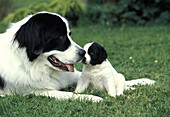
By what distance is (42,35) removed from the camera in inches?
124

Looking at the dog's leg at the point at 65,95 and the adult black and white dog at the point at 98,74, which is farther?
the adult black and white dog at the point at 98,74

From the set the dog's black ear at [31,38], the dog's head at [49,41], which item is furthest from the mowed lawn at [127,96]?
the dog's black ear at [31,38]

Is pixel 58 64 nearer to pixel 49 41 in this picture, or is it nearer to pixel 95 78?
pixel 49 41

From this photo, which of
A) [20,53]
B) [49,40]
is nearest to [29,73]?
[20,53]

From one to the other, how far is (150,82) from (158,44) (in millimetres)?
3360

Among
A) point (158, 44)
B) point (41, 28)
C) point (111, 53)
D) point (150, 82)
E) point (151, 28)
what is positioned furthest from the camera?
point (151, 28)

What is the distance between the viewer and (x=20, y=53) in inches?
127

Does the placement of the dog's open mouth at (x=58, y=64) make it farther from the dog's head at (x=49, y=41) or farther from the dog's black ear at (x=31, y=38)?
the dog's black ear at (x=31, y=38)

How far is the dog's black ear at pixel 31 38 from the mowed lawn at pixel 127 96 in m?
0.63

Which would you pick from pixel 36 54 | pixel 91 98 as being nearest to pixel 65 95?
pixel 91 98

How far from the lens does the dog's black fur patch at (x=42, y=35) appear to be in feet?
10.2

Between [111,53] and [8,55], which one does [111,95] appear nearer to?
[8,55]

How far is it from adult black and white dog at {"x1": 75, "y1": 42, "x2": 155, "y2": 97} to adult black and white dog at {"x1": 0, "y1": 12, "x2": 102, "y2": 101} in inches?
9.2

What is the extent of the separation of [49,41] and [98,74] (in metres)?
0.89
